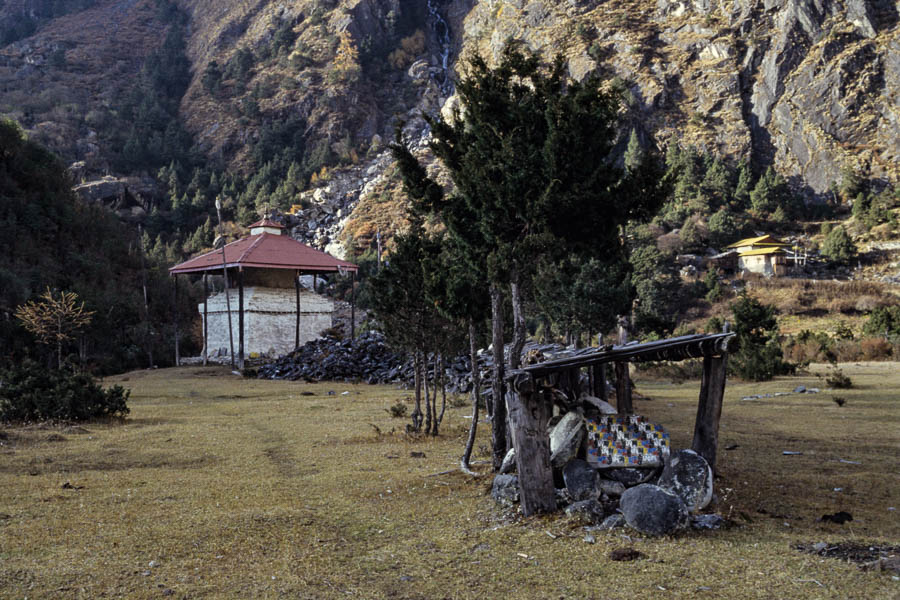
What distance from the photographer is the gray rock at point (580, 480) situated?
258 inches

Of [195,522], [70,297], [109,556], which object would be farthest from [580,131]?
[70,297]

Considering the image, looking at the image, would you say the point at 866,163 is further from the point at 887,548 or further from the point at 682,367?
the point at 887,548

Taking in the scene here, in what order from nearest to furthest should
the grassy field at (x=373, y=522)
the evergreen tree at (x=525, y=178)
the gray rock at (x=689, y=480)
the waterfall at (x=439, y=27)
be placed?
the grassy field at (x=373, y=522)
the gray rock at (x=689, y=480)
the evergreen tree at (x=525, y=178)
the waterfall at (x=439, y=27)

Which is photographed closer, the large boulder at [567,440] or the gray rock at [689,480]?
the gray rock at [689,480]

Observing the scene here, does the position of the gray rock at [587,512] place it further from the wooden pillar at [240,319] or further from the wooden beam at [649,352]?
the wooden pillar at [240,319]

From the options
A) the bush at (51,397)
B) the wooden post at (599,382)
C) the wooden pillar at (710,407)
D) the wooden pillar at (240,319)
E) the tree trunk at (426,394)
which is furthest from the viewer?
the wooden pillar at (240,319)

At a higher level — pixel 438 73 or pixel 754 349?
pixel 438 73

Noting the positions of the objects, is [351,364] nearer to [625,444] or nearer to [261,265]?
[261,265]

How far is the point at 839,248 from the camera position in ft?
186

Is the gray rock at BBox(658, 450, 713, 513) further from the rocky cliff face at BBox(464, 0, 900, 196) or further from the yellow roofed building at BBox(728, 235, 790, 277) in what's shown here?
the rocky cliff face at BBox(464, 0, 900, 196)

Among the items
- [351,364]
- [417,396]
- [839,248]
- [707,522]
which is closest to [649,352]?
[707,522]

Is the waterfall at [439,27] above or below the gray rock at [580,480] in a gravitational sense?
above

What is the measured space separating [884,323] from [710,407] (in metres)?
31.3

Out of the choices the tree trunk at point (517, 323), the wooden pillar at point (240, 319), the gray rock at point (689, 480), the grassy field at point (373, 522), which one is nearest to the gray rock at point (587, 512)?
the grassy field at point (373, 522)
